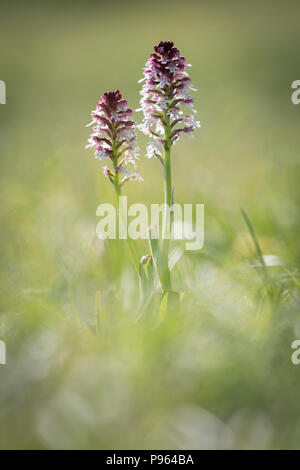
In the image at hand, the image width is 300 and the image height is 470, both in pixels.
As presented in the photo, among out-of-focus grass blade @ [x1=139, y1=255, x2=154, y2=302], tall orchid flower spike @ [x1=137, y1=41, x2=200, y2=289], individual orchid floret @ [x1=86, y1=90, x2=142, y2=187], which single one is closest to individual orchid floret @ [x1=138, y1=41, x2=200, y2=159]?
tall orchid flower spike @ [x1=137, y1=41, x2=200, y2=289]

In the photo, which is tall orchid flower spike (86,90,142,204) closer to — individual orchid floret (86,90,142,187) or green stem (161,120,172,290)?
individual orchid floret (86,90,142,187)

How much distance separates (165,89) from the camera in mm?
3047

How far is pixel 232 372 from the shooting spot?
2287mm

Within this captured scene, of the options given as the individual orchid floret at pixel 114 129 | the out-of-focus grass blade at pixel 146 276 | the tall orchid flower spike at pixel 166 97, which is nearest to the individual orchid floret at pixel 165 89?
the tall orchid flower spike at pixel 166 97

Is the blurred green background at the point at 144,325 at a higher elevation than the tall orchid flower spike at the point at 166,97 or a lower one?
lower

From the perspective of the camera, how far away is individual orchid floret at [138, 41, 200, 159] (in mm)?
2994

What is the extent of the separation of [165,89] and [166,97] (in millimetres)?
73

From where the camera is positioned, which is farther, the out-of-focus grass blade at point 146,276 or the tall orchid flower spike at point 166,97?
the out-of-focus grass blade at point 146,276

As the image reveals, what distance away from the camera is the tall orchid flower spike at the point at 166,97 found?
300cm

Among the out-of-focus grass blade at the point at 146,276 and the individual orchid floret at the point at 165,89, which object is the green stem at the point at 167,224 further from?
the out-of-focus grass blade at the point at 146,276

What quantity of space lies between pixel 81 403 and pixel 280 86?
442 inches

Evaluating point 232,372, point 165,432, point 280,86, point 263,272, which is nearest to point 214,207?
point 263,272

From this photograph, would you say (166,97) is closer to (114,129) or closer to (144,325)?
(114,129)

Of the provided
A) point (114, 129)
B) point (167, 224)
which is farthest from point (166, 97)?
point (167, 224)
